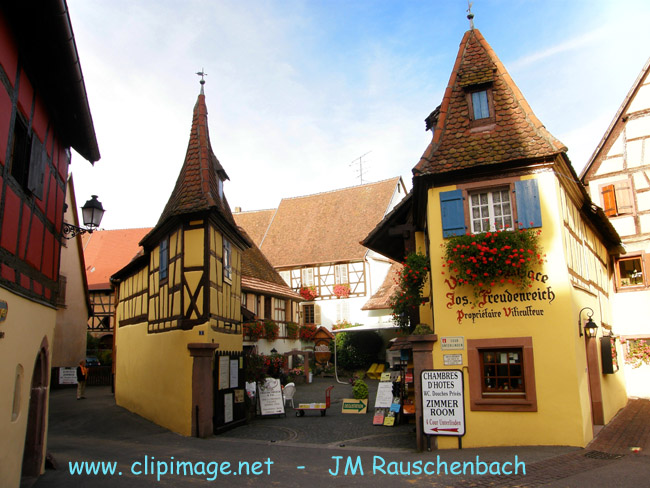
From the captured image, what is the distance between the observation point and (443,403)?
10.3m

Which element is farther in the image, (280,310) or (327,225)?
(327,225)

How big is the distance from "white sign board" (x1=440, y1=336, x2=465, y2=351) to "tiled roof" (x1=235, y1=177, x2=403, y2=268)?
24892 mm

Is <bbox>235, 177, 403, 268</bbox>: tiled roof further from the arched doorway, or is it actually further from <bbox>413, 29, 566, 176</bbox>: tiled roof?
the arched doorway

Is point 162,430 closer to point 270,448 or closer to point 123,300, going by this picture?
point 270,448

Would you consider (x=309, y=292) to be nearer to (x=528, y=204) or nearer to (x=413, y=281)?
(x=413, y=281)

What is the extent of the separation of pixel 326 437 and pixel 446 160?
7.09 metres

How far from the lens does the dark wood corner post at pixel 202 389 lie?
12.8 meters

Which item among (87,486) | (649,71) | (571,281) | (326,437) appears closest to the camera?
(87,486)

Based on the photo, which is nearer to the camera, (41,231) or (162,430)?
(41,231)

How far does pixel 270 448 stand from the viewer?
452 inches

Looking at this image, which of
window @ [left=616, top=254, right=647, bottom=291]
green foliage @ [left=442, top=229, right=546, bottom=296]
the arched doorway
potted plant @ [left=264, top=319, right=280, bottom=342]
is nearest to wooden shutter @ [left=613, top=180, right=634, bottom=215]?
window @ [left=616, top=254, right=647, bottom=291]

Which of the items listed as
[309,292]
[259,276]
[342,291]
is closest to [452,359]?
[259,276]

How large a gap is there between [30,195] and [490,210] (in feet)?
Answer: 26.8

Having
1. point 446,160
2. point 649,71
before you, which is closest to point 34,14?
point 446,160
